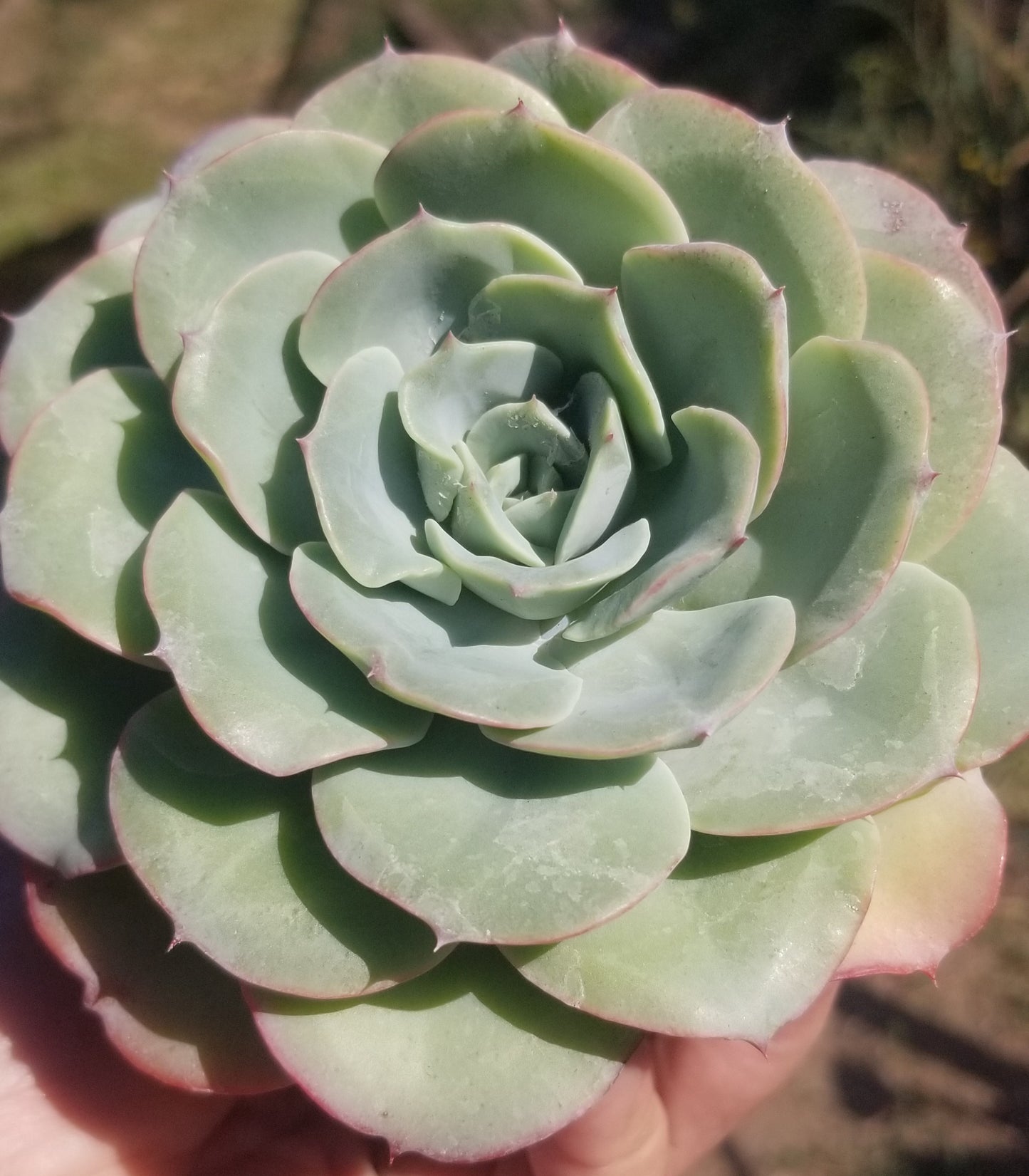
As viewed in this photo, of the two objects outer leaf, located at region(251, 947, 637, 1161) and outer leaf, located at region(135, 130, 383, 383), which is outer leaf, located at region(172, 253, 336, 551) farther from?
outer leaf, located at region(251, 947, 637, 1161)

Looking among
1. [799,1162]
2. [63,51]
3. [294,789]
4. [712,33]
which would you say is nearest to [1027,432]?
[712,33]

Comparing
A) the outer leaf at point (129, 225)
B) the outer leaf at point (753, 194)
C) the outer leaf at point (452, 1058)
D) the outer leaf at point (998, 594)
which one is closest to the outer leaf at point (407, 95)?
the outer leaf at point (753, 194)

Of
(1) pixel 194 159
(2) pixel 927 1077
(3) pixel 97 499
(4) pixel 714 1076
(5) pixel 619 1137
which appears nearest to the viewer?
(3) pixel 97 499

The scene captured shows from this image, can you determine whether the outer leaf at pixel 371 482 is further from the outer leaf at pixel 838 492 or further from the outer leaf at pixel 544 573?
the outer leaf at pixel 838 492

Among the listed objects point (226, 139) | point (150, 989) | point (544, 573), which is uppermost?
point (226, 139)

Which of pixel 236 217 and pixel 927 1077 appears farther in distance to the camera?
pixel 927 1077

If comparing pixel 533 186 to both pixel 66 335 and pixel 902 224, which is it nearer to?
pixel 902 224

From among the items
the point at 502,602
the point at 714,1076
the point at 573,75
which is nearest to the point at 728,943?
the point at 502,602
